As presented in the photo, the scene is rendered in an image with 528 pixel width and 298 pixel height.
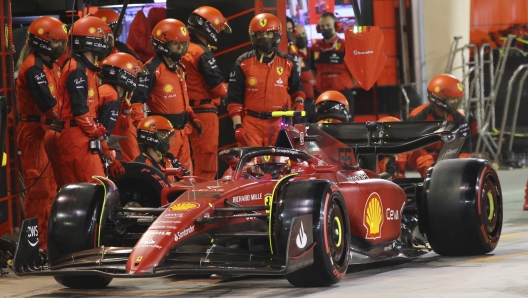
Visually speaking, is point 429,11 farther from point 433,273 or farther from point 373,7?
point 433,273

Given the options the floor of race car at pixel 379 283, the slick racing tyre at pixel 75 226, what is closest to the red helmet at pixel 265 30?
the floor of race car at pixel 379 283

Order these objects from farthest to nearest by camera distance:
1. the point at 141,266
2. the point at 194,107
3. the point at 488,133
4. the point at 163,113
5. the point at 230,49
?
the point at 488,133, the point at 230,49, the point at 194,107, the point at 163,113, the point at 141,266

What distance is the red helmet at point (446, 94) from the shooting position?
504 inches

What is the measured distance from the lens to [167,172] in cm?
899

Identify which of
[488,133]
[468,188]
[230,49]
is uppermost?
[230,49]

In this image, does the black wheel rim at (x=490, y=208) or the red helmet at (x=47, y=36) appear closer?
the black wheel rim at (x=490, y=208)

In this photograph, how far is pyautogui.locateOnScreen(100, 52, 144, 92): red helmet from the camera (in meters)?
11.2

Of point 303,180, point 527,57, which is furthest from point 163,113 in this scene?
point 527,57

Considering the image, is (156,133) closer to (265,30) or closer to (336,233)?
(265,30)

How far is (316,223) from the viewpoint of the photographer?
25.8 feet

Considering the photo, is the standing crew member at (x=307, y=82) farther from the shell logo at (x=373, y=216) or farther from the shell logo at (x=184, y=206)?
the shell logo at (x=184, y=206)

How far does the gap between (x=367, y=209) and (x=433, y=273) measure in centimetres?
81

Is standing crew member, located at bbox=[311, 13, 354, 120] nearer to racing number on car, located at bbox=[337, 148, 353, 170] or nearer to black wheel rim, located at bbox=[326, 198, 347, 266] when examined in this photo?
racing number on car, located at bbox=[337, 148, 353, 170]

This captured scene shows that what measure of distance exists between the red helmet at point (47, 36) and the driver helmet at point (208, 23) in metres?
2.77
